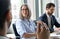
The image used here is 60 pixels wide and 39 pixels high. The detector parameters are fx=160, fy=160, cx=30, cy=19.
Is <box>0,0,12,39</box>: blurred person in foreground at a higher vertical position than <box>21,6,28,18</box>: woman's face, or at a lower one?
higher

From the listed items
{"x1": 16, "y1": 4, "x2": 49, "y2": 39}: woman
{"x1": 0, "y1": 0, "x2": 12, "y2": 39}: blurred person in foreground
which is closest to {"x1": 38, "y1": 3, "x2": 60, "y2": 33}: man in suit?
{"x1": 16, "y1": 4, "x2": 49, "y2": 39}: woman

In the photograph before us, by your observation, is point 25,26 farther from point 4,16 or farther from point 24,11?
point 4,16

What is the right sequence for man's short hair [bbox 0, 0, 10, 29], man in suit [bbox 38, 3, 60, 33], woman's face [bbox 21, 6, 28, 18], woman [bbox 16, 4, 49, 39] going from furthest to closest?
man in suit [bbox 38, 3, 60, 33] < woman's face [bbox 21, 6, 28, 18] < woman [bbox 16, 4, 49, 39] < man's short hair [bbox 0, 0, 10, 29]

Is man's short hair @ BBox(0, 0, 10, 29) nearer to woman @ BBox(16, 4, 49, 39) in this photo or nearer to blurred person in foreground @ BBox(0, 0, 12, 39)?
blurred person in foreground @ BBox(0, 0, 12, 39)

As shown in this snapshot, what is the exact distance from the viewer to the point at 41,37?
3.97 ft

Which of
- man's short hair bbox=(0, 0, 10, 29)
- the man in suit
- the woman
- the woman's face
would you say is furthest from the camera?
the man in suit

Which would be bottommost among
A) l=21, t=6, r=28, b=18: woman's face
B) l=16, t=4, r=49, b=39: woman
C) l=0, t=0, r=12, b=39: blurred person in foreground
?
l=16, t=4, r=49, b=39: woman

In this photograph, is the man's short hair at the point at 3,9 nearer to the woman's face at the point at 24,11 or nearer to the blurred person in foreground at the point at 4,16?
the blurred person in foreground at the point at 4,16

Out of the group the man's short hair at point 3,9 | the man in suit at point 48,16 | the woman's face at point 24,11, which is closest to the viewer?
the man's short hair at point 3,9

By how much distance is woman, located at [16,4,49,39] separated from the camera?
279 centimetres

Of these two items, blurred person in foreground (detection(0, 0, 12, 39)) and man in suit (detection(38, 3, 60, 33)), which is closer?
blurred person in foreground (detection(0, 0, 12, 39))

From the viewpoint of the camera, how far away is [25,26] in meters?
2.91

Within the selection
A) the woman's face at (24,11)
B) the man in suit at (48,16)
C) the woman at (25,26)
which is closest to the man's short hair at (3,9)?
the woman at (25,26)

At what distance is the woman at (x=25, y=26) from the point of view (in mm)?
2785
